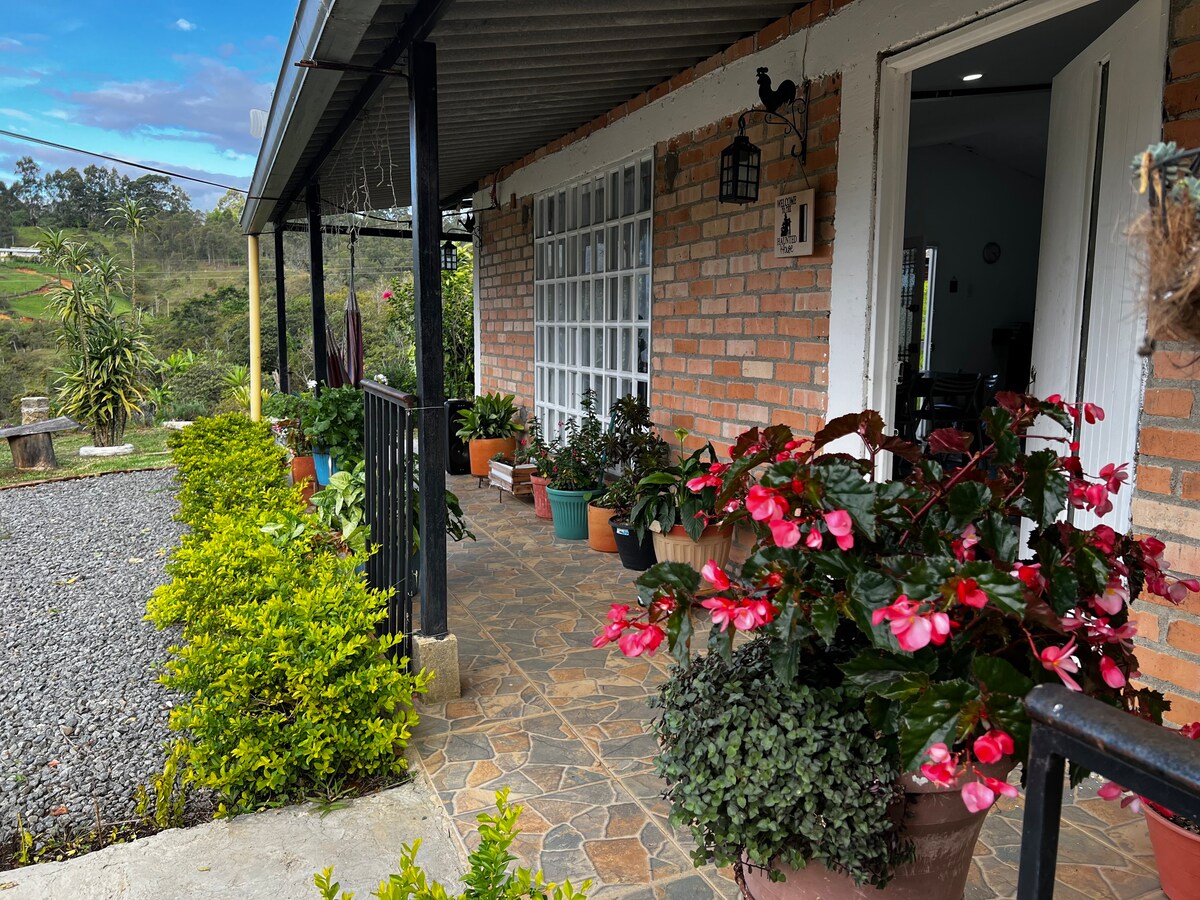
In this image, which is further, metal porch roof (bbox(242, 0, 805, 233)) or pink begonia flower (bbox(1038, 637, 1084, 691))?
metal porch roof (bbox(242, 0, 805, 233))

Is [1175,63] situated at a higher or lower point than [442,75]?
lower

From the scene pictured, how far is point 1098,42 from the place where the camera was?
259 cm

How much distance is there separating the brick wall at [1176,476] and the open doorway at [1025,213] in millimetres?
70

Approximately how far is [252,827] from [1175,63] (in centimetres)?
320

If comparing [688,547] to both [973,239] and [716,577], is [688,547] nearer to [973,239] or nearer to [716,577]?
[716,577]

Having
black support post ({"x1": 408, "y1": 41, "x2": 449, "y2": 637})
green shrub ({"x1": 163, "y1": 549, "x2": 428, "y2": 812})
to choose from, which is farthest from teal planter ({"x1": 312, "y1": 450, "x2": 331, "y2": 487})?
green shrub ({"x1": 163, "y1": 549, "x2": 428, "y2": 812})

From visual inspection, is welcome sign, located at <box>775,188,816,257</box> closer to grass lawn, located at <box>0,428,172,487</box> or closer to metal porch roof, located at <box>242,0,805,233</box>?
metal porch roof, located at <box>242,0,805,233</box>

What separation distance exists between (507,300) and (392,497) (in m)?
4.27

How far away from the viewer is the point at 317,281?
6590 millimetres

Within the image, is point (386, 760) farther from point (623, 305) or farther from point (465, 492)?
point (465, 492)

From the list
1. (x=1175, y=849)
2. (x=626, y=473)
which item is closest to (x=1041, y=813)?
(x=1175, y=849)

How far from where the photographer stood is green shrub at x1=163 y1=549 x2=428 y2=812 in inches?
90.7

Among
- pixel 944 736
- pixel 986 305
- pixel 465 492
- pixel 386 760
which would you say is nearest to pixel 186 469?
pixel 465 492

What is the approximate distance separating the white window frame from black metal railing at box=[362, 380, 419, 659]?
196 cm
